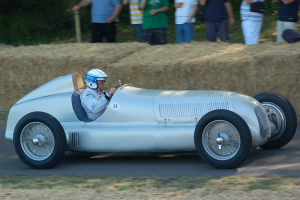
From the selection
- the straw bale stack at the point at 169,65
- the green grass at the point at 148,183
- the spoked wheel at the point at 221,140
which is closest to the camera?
the green grass at the point at 148,183

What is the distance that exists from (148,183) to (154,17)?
5.20 meters

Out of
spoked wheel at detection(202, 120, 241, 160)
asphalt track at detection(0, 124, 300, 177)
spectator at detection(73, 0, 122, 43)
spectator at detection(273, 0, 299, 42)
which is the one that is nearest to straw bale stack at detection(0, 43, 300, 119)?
spectator at detection(273, 0, 299, 42)

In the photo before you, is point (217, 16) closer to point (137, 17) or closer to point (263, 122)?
point (137, 17)

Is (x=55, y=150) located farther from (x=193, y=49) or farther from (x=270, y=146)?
(x=193, y=49)

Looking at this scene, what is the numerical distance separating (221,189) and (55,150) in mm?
2330

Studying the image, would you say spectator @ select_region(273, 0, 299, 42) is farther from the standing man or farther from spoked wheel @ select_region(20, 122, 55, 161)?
spoked wheel @ select_region(20, 122, 55, 161)

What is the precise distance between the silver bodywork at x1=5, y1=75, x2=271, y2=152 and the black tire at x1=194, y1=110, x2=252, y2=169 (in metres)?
0.22

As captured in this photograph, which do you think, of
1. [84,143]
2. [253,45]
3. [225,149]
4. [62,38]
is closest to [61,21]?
[62,38]

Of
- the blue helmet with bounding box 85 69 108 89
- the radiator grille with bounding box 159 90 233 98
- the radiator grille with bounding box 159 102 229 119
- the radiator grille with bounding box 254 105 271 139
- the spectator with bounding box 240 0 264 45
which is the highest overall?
the spectator with bounding box 240 0 264 45

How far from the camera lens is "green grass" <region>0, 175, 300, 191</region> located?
4895 millimetres

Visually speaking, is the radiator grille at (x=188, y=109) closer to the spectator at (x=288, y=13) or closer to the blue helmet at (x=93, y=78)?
the blue helmet at (x=93, y=78)

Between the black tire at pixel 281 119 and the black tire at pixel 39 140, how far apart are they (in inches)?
108

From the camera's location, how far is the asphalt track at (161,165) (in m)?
5.56

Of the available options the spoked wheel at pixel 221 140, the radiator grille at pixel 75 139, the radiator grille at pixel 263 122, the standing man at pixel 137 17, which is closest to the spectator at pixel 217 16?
the standing man at pixel 137 17
